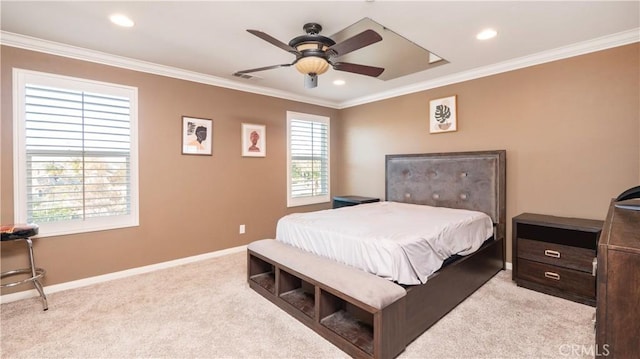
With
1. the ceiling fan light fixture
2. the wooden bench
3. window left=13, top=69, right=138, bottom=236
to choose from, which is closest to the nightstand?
the wooden bench

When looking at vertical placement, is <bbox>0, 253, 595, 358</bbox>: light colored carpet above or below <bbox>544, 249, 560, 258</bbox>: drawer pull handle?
below

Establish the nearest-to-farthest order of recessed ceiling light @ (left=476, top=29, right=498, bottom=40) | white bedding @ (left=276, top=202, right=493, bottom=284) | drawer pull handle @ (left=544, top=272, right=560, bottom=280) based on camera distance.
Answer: white bedding @ (left=276, top=202, right=493, bottom=284) → recessed ceiling light @ (left=476, top=29, right=498, bottom=40) → drawer pull handle @ (left=544, top=272, right=560, bottom=280)

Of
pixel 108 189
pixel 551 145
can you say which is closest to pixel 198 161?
pixel 108 189

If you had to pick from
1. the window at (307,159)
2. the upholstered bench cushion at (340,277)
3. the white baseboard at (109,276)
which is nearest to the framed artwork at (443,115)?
the window at (307,159)

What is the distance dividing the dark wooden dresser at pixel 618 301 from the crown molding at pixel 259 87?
10.5 feet

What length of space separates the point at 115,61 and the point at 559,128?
15.9ft

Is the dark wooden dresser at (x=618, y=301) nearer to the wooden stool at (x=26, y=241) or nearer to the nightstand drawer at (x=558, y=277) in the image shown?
the nightstand drawer at (x=558, y=277)

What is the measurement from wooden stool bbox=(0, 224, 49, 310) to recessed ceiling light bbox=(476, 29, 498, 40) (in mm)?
4361

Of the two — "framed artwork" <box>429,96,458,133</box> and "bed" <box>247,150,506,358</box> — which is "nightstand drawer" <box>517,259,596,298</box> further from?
"framed artwork" <box>429,96,458,133</box>

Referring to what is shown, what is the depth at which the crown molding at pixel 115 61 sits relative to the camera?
262 cm

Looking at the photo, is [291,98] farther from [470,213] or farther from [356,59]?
[470,213]

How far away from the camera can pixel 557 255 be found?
2652mm

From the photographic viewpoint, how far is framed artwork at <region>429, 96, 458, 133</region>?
12.5ft

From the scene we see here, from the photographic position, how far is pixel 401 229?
2432 millimetres
